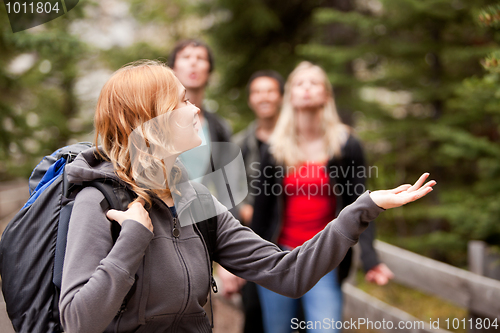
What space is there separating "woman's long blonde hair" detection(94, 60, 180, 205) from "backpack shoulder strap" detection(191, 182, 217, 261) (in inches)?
9.9

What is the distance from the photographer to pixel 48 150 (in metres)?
6.25

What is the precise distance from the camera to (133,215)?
1.46 m

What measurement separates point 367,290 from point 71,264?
5867 mm

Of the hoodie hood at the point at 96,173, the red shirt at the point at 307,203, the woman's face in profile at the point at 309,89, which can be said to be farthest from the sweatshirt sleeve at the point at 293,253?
the woman's face in profile at the point at 309,89

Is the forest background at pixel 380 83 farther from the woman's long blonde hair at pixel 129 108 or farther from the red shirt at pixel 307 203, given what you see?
the woman's long blonde hair at pixel 129 108

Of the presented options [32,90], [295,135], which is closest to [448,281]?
Answer: [295,135]

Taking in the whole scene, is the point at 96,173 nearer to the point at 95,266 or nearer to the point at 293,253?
the point at 95,266

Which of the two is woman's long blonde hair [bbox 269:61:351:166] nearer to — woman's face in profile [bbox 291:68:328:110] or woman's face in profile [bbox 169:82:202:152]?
woman's face in profile [bbox 291:68:328:110]

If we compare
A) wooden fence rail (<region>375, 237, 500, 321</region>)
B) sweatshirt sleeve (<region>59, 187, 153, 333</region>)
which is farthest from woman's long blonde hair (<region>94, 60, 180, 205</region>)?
wooden fence rail (<region>375, 237, 500, 321</region>)

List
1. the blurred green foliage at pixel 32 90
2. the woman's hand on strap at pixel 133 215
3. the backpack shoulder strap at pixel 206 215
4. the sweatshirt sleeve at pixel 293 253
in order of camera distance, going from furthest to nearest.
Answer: the blurred green foliage at pixel 32 90
the backpack shoulder strap at pixel 206 215
the sweatshirt sleeve at pixel 293 253
the woman's hand on strap at pixel 133 215

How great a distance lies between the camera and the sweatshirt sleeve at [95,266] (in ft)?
4.32

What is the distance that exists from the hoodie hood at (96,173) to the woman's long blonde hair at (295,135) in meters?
1.34

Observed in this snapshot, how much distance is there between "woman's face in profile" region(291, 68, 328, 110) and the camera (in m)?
3.11

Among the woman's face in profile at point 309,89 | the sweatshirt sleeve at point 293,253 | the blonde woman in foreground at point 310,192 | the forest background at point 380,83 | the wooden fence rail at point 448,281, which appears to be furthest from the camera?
the forest background at point 380,83
